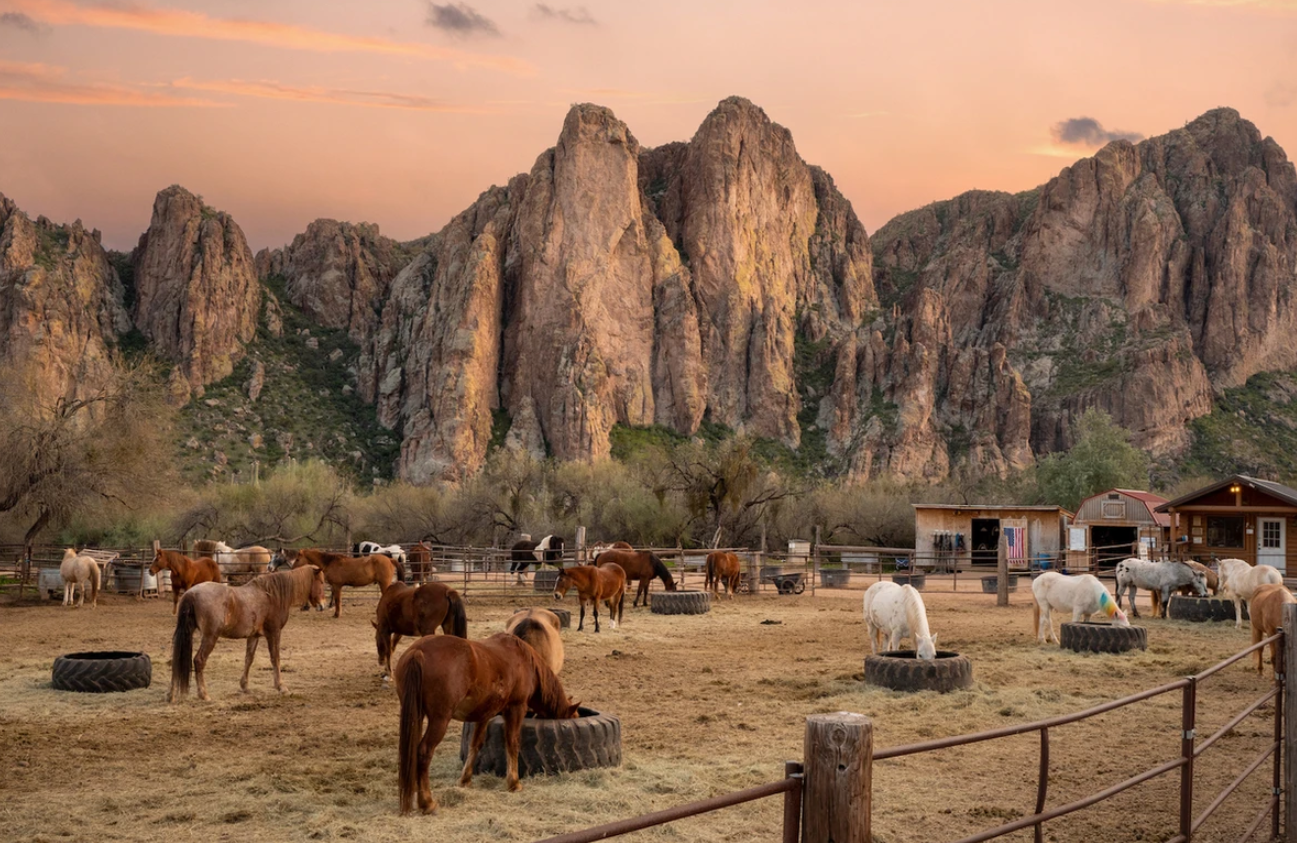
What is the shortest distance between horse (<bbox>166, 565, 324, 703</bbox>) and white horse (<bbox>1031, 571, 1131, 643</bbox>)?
1106 cm

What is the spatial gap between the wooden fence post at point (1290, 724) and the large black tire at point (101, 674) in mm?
10858

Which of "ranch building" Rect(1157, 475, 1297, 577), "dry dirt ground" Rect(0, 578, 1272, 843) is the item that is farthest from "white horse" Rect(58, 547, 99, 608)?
"ranch building" Rect(1157, 475, 1297, 577)

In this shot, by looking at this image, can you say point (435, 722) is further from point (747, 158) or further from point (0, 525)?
point (747, 158)

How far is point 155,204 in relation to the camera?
453ft

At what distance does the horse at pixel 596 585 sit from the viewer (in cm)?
1867

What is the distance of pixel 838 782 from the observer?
3486 millimetres

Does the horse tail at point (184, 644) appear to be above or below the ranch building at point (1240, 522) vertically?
below

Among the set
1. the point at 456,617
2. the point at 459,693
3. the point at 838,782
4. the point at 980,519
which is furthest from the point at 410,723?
the point at 980,519

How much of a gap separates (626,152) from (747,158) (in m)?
21.2

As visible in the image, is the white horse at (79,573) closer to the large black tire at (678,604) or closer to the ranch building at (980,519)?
the large black tire at (678,604)

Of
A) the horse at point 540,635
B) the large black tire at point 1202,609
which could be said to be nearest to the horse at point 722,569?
the large black tire at point 1202,609

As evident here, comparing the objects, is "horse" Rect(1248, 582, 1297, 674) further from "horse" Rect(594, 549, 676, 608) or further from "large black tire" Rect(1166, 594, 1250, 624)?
"horse" Rect(594, 549, 676, 608)

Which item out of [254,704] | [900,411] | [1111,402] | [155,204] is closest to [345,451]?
[155,204]

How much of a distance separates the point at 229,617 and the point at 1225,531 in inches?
1452
